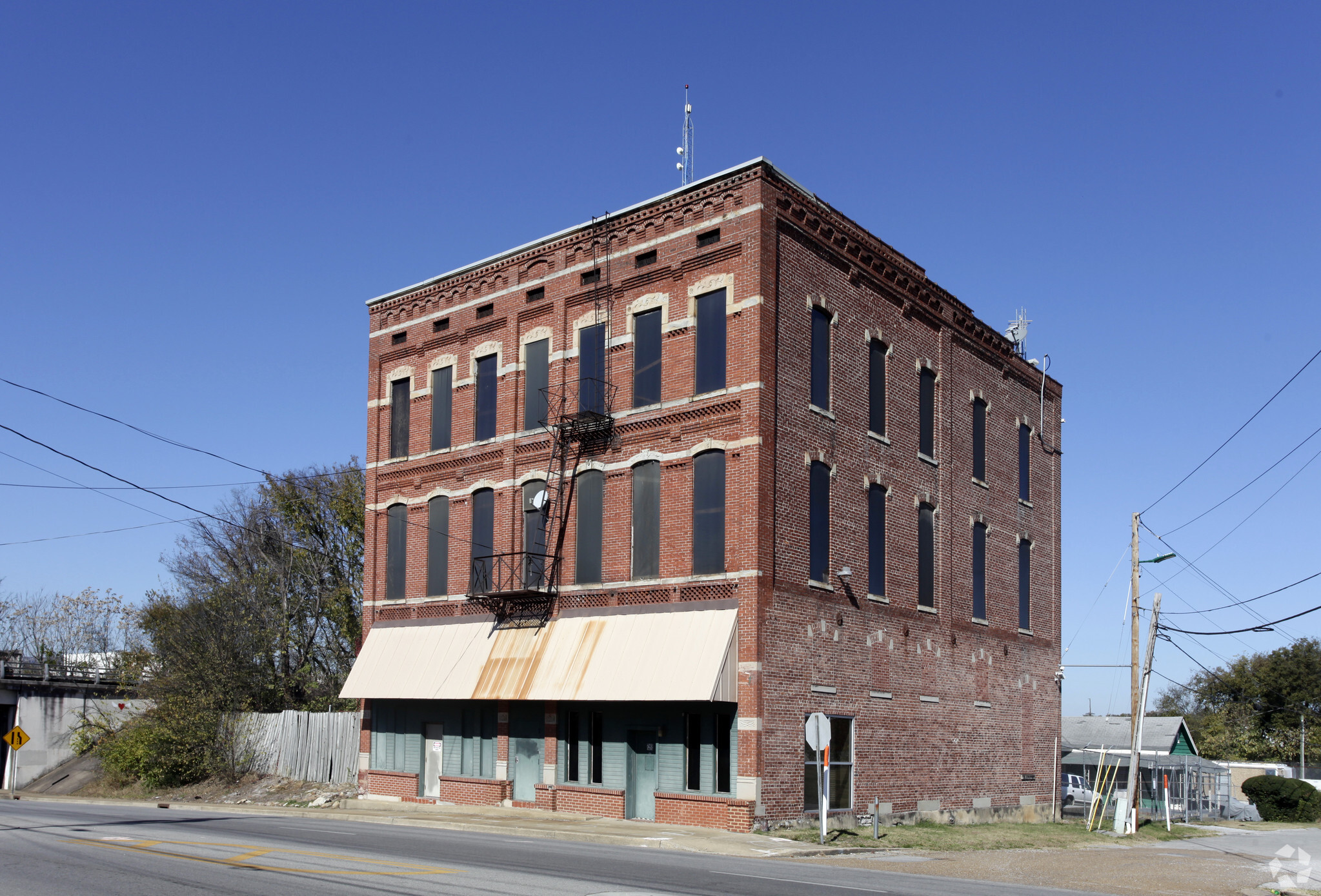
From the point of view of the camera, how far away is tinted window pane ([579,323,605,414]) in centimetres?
2816

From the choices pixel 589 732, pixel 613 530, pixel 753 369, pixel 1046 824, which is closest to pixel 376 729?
pixel 589 732

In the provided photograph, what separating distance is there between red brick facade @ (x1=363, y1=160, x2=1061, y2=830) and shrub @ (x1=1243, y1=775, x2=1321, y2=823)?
64.8 ft

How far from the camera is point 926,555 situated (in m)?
31.0

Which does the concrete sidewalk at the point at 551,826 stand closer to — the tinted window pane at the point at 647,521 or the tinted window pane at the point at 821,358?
the tinted window pane at the point at 647,521

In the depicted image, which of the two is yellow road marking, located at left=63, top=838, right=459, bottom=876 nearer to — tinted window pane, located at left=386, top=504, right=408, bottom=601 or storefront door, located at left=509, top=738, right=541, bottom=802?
storefront door, located at left=509, top=738, right=541, bottom=802

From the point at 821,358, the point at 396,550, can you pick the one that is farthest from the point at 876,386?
the point at 396,550

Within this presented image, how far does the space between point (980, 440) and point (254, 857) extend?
24.4 metres

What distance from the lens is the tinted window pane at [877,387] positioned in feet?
95.8

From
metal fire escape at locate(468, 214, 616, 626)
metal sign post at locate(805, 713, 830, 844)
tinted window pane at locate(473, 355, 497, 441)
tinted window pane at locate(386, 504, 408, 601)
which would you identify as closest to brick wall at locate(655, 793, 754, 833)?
metal sign post at locate(805, 713, 830, 844)

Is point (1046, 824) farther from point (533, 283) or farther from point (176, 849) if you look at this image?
point (176, 849)

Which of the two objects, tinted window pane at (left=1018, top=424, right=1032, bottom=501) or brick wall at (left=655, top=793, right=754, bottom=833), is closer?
brick wall at (left=655, top=793, right=754, bottom=833)

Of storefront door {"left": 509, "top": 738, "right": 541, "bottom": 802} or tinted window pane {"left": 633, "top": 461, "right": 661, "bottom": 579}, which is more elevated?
tinted window pane {"left": 633, "top": 461, "right": 661, "bottom": 579}

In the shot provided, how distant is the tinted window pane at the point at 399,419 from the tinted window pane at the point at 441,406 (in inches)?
47.8

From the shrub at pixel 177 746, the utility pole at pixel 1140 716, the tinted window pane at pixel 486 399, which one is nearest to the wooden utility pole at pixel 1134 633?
the utility pole at pixel 1140 716
